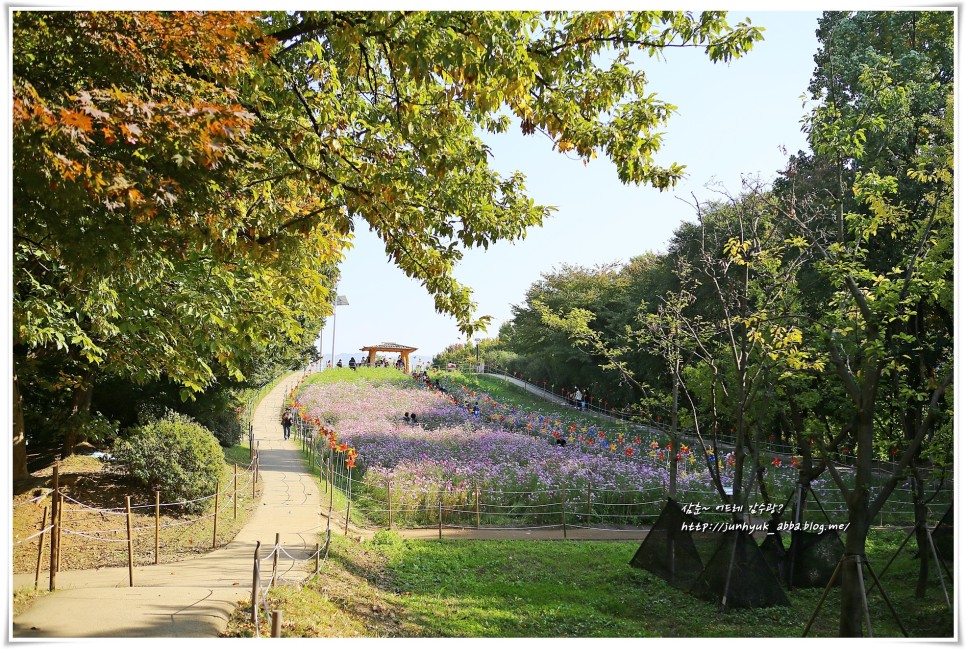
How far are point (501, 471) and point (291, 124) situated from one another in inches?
471

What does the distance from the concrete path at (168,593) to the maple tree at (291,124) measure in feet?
8.93

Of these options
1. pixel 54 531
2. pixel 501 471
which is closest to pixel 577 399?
pixel 501 471

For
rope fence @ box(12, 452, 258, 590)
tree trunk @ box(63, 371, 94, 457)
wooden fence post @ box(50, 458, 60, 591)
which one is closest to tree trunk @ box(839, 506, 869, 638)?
rope fence @ box(12, 452, 258, 590)

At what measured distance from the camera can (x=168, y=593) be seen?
277 inches

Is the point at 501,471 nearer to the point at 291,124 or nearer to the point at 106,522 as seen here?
the point at 106,522

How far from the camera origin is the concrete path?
591 cm

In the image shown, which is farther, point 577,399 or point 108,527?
point 577,399

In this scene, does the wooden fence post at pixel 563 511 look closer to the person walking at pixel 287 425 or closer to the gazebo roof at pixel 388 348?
the person walking at pixel 287 425

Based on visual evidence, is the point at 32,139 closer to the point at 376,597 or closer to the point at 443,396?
the point at 376,597

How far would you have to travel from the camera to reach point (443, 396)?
31.7 metres

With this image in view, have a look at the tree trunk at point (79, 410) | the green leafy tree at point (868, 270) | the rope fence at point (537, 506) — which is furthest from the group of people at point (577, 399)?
the tree trunk at point (79, 410)

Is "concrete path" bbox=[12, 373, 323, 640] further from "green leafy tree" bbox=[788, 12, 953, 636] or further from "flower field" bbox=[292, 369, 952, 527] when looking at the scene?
"green leafy tree" bbox=[788, 12, 953, 636]

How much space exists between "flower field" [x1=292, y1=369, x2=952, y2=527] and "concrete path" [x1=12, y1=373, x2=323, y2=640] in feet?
9.02

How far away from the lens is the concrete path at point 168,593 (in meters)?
5.91
